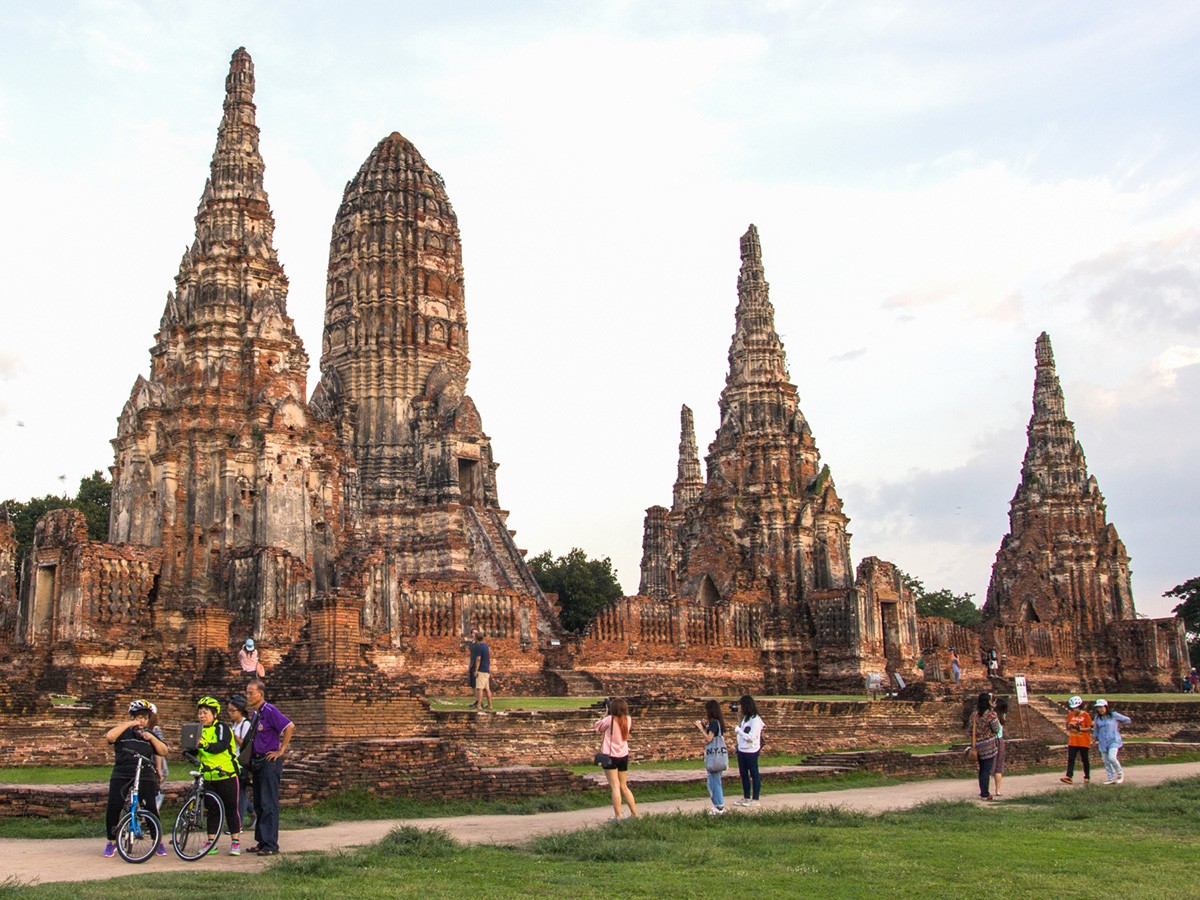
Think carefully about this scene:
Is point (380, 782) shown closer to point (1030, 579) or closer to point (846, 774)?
point (846, 774)

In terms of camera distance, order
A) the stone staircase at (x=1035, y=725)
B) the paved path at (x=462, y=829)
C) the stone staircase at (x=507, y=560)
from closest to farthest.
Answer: the paved path at (x=462, y=829), the stone staircase at (x=1035, y=725), the stone staircase at (x=507, y=560)

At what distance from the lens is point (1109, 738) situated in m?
18.2

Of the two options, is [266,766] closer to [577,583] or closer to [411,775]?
[411,775]

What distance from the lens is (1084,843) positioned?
11.3m

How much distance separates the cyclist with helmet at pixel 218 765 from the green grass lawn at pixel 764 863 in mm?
714

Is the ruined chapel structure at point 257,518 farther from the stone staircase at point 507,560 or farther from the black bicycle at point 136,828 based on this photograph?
the black bicycle at point 136,828

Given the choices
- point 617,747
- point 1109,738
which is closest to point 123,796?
point 617,747

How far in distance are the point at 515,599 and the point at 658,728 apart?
11.0 m

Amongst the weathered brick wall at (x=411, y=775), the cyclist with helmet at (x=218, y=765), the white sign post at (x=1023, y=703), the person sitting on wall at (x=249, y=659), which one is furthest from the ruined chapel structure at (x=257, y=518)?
the white sign post at (x=1023, y=703)

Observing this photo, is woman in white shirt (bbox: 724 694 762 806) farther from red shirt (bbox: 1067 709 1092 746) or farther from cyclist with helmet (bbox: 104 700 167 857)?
cyclist with helmet (bbox: 104 700 167 857)

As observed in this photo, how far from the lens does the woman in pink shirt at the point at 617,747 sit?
1273 cm

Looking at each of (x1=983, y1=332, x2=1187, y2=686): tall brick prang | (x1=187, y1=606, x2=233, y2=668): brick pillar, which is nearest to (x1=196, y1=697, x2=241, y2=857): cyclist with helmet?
(x1=187, y1=606, x2=233, y2=668): brick pillar

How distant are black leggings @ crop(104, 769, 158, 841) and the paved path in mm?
285

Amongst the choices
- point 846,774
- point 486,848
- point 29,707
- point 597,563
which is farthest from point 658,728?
point 597,563
